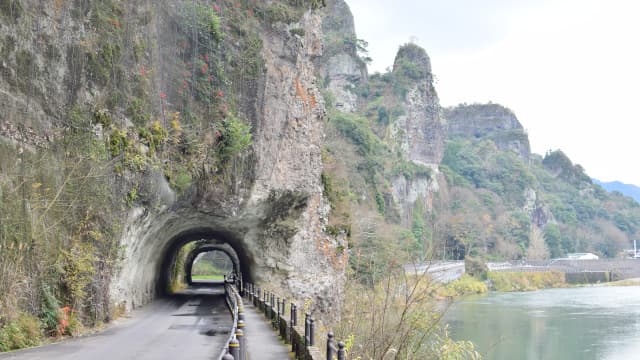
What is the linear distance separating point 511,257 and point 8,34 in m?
93.6

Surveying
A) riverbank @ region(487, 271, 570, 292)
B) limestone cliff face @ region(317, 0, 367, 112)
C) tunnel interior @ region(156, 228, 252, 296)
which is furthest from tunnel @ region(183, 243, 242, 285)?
riverbank @ region(487, 271, 570, 292)

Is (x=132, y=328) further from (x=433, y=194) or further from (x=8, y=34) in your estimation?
(x=433, y=194)

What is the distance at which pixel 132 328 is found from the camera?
20.1 m

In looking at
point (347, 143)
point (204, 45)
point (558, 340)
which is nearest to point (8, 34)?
point (204, 45)

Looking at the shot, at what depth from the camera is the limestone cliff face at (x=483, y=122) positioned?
164750mm

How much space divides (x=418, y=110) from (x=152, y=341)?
305 feet

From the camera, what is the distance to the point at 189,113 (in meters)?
26.0

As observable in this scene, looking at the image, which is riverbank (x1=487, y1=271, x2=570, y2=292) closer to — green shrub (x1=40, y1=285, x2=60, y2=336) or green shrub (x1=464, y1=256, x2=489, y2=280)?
green shrub (x1=464, y1=256, x2=489, y2=280)

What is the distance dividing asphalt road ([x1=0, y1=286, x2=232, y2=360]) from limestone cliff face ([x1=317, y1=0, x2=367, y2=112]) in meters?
69.8

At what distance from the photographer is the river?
33156mm

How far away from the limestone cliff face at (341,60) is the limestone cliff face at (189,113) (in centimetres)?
5807

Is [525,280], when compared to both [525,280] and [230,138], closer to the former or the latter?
[525,280]

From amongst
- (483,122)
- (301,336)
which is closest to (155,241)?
(301,336)

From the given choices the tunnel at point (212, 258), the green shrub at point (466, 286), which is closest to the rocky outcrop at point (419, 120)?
the green shrub at point (466, 286)
